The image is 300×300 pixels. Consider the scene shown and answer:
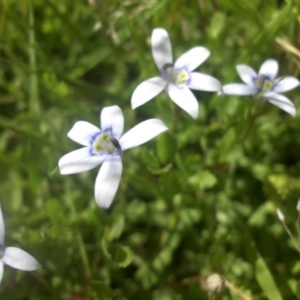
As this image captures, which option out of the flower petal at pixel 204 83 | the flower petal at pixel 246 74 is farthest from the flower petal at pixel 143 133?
the flower petal at pixel 246 74

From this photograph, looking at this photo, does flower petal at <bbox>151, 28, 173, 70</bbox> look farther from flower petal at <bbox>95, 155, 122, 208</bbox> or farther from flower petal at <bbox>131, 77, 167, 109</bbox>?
flower petal at <bbox>95, 155, 122, 208</bbox>

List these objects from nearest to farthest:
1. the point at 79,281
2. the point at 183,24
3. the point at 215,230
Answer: the point at 79,281
the point at 215,230
the point at 183,24

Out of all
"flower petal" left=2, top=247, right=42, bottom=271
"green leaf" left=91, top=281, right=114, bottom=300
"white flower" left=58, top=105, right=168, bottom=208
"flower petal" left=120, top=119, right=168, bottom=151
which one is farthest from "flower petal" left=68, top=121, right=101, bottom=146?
"green leaf" left=91, top=281, right=114, bottom=300

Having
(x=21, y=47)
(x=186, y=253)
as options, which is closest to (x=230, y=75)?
(x=186, y=253)

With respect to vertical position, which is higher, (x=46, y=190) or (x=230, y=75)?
(x=230, y=75)

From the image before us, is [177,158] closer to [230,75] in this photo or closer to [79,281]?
[230,75]

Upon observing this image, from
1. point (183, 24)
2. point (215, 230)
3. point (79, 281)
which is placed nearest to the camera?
point (79, 281)

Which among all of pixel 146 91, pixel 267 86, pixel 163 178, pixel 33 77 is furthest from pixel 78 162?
pixel 33 77

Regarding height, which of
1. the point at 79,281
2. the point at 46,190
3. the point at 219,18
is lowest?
the point at 79,281

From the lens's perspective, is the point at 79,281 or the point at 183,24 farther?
the point at 183,24
